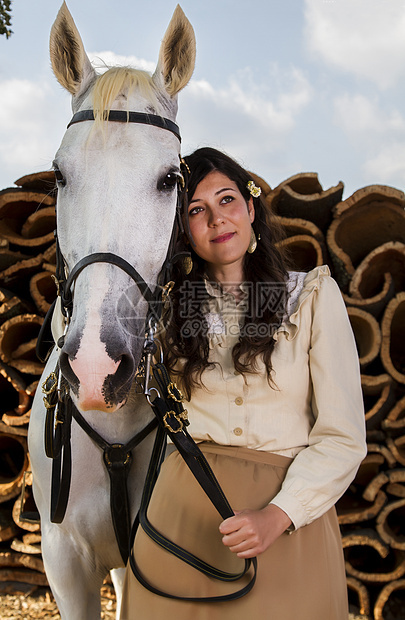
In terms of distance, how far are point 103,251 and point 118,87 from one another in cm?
47

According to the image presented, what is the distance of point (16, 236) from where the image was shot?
2379 mm

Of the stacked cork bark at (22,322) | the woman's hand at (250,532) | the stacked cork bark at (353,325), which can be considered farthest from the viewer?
the stacked cork bark at (22,322)

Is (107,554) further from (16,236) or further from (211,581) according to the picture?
(16,236)

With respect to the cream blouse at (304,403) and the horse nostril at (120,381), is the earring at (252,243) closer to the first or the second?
the cream blouse at (304,403)

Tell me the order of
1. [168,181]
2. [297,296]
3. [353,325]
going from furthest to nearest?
[353,325] → [297,296] → [168,181]

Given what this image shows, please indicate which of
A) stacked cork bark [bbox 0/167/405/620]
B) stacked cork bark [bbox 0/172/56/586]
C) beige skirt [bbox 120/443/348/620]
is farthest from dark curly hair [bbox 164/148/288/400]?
stacked cork bark [bbox 0/172/56/586]

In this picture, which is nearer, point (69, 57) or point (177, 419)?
point (177, 419)

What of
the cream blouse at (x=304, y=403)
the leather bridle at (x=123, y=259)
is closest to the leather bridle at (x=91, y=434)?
the leather bridle at (x=123, y=259)

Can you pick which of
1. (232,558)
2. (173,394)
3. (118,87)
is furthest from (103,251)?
(232,558)

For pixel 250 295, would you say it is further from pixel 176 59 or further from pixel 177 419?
pixel 176 59

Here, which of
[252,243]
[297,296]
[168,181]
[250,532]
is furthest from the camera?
[252,243]

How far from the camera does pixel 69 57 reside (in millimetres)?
1257

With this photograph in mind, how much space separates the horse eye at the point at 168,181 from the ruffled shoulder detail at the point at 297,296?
415 millimetres

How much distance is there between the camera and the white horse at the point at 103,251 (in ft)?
2.92
